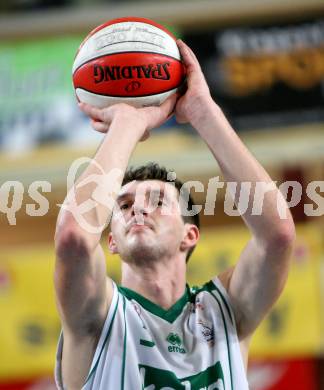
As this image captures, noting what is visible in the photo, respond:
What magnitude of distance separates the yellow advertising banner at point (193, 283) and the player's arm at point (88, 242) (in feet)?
13.8

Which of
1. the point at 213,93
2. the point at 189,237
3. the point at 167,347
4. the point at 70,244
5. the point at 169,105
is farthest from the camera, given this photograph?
the point at 213,93

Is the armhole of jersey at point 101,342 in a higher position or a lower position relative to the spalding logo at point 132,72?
lower

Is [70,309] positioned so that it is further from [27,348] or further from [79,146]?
[79,146]

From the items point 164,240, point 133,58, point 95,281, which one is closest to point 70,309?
point 95,281

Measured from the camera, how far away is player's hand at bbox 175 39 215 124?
2.91 meters

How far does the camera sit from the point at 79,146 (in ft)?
25.5

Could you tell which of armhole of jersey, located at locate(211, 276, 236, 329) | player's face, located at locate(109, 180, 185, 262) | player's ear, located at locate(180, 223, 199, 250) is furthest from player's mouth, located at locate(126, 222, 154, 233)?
armhole of jersey, located at locate(211, 276, 236, 329)

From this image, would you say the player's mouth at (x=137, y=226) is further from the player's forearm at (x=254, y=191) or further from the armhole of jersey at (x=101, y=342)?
the player's forearm at (x=254, y=191)

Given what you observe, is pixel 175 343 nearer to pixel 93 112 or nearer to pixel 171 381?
pixel 171 381

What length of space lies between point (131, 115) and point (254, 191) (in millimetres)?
523

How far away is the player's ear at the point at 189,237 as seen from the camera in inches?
126

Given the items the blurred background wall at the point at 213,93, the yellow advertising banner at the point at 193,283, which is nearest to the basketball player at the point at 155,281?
the yellow advertising banner at the point at 193,283

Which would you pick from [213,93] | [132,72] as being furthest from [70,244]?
[213,93]

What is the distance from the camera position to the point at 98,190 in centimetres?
262
